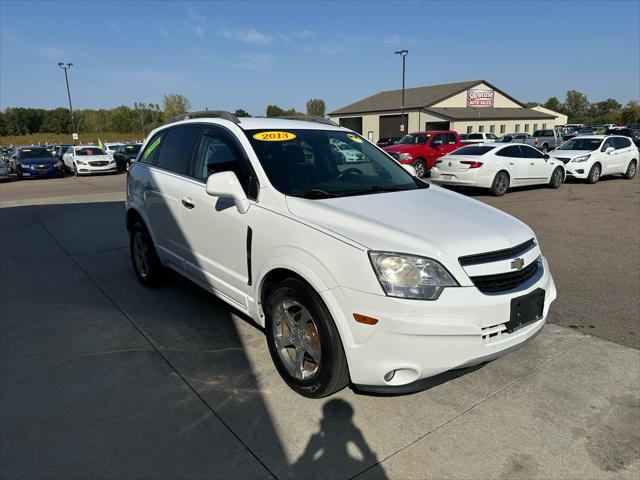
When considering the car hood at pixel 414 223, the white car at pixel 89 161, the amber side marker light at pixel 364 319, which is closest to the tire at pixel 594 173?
the car hood at pixel 414 223

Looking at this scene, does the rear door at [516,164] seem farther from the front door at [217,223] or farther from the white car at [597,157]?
the front door at [217,223]

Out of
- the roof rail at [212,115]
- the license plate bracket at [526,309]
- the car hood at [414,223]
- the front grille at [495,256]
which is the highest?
the roof rail at [212,115]

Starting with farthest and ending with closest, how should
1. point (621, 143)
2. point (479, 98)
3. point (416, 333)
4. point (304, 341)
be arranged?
point (479, 98) → point (621, 143) → point (304, 341) → point (416, 333)

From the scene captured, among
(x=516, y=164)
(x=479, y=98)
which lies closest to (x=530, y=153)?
(x=516, y=164)

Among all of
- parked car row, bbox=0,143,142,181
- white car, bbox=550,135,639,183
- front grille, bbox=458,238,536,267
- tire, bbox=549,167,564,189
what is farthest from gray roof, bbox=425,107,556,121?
front grille, bbox=458,238,536,267

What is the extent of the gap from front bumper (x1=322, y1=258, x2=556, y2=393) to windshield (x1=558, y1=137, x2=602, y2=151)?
16305 millimetres

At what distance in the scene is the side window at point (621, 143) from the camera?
54.5 ft

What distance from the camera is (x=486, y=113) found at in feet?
184

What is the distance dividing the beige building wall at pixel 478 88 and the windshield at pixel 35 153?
4234cm

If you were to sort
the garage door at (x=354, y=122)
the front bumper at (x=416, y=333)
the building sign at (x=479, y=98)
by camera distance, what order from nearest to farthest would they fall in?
the front bumper at (x=416, y=333)
the building sign at (x=479, y=98)
the garage door at (x=354, y=122)

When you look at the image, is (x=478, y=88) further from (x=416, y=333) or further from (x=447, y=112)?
(x=416, y=333)

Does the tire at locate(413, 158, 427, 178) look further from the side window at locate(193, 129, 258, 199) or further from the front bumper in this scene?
the front bumper

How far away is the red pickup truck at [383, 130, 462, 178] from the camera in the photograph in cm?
1786

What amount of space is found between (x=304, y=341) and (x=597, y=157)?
53.4ft
